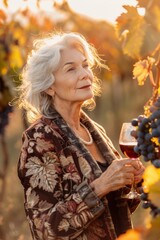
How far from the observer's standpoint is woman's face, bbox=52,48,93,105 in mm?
2955

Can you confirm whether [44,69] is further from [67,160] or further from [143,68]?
[143,68]

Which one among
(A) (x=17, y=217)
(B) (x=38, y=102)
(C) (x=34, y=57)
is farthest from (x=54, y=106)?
(A) (x=17, y=217)

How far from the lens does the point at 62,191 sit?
110 inches

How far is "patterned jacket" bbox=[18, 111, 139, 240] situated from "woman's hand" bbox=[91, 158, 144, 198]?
0.05m

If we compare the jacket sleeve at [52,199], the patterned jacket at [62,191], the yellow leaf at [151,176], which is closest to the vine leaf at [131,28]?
the patterned jacket at [62,191]

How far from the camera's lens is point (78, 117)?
320 centimetres

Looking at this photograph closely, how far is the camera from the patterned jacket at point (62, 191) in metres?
2.73

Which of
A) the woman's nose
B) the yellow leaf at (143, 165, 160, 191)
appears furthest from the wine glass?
the yellow leaf at (143, 165, 160, 191)

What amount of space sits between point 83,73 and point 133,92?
2511 centimetres

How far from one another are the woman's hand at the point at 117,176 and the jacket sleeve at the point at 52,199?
46 millimetres

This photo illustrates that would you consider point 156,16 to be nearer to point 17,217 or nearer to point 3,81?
point 3,81

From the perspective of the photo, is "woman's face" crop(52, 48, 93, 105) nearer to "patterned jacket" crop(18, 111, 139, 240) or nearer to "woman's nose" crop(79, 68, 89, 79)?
"woman's nose" crop(79, 68, 89, 79)

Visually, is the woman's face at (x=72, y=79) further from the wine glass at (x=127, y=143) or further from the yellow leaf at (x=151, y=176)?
the yellow leaf at (x=151, y=176)

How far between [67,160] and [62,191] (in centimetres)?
17
